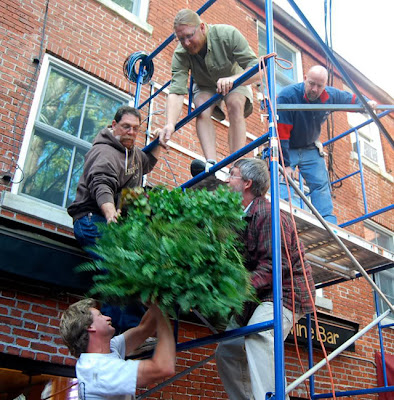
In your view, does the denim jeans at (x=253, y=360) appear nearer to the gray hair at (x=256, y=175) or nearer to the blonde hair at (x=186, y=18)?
the gray hair at (x=256, y=175)

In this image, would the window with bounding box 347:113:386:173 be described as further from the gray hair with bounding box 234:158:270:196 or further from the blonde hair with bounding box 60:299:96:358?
the blonde hair with bounding box 60:299:96:358

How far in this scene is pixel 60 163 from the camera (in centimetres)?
593

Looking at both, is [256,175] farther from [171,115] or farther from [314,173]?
[314,173]

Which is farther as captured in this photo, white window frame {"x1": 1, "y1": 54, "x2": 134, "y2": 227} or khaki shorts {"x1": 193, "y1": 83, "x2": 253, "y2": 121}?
white window frame {"x1": 1, "y1": 54, "x2": 134, "y2": 227}

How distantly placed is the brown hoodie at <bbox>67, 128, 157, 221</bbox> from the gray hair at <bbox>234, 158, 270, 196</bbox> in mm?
1036

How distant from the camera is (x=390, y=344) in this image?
8.63 meters

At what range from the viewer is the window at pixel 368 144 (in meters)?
11.1

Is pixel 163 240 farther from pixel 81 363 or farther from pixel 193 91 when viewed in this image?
pixel 193 91

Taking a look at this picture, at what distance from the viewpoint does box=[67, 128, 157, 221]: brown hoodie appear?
372 cm

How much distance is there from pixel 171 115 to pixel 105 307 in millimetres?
1935

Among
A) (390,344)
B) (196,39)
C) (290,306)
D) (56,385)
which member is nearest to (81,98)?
(196,39)

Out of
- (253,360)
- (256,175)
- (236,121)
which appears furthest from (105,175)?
(253,360)

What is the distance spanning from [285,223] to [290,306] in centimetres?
59

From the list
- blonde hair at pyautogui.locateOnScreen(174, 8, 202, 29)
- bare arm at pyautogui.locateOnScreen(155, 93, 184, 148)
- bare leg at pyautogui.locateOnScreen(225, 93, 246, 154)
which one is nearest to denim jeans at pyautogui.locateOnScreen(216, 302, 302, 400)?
bare arm at pyautogui.locateOnScreen(155, 93, 184, 148)
